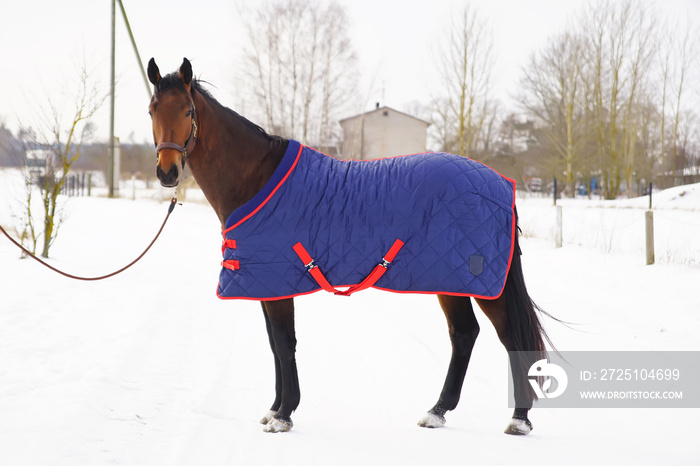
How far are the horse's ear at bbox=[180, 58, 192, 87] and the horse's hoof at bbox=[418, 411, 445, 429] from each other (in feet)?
7.83

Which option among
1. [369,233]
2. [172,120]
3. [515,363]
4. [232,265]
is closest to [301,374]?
[232,265]

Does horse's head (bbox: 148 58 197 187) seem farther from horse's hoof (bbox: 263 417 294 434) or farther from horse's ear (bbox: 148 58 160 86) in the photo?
horse's hoof (bbox: 263 417 294 434)

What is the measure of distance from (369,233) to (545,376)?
1415mm

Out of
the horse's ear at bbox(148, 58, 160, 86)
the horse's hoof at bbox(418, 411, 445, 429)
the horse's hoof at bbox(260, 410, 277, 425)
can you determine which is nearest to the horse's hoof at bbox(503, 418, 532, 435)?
the horse's hoof at bbox(418, 411, 445, 429)

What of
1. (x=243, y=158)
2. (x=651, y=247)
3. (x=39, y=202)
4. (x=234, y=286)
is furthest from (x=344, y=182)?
(x=39, y=202)

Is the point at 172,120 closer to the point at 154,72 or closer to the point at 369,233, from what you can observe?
the point at 154,72

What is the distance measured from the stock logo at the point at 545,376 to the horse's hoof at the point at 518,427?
0.83 ft

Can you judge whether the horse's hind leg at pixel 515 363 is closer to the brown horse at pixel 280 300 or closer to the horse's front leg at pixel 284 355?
the brown horse at pixel 280 300

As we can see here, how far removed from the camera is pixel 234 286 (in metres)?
2.87

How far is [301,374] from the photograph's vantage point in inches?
146

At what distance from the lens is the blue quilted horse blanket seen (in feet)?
9.41

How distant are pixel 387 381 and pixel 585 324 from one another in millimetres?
2576

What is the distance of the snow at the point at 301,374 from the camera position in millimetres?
2594

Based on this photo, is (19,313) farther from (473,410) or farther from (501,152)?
(501,152)
